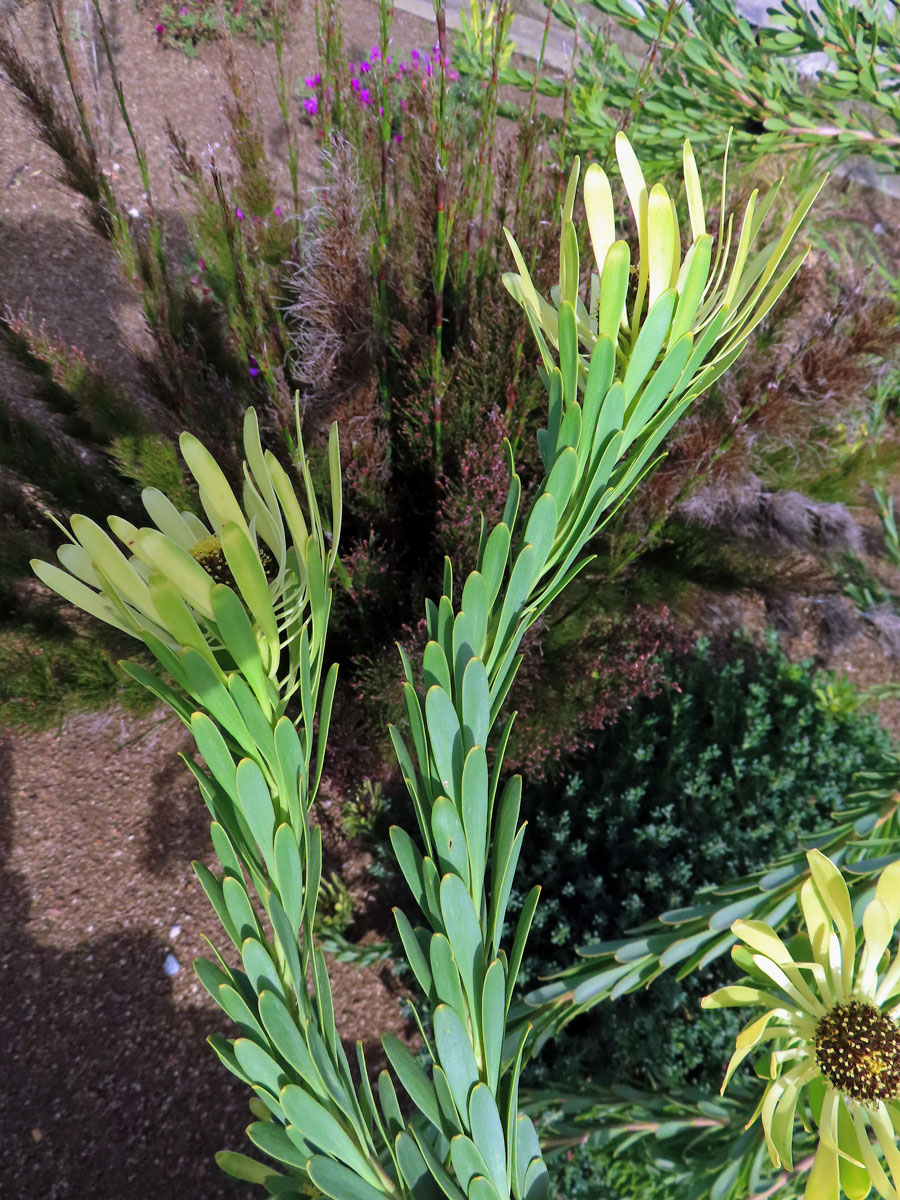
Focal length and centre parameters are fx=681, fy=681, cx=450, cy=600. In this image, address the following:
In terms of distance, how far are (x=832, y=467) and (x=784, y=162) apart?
1.25 m

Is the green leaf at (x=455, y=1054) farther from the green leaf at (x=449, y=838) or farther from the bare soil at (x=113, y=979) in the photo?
the bare soil at (x=113, y=979)

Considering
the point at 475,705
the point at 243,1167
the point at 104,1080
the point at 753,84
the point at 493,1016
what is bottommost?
the point at 104,1080

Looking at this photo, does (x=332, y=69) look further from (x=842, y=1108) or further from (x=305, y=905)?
(x=842, y=1108)

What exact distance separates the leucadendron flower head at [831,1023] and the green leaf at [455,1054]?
0.35ft

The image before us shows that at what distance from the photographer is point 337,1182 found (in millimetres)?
260

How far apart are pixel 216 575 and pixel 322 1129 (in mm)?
238

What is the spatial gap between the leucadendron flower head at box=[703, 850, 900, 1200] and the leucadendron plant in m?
0.11

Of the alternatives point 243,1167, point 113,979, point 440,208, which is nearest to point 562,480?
point 243,1167

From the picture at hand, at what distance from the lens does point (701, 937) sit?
0.46 meters

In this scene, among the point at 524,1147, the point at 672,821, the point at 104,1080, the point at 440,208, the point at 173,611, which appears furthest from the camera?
the point at 672,821

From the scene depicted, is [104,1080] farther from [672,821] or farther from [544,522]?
[544,522]

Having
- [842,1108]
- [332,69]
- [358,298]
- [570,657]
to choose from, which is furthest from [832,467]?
[842,1108]

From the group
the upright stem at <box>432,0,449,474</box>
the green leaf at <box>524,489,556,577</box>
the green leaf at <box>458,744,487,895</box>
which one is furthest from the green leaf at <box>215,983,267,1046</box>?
the upright stem at <box>432,0,449,474</box>

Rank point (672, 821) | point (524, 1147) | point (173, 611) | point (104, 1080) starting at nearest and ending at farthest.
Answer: point (173, 611) → point (524, 1147) → point (104, 1080) → point (672, 821)
